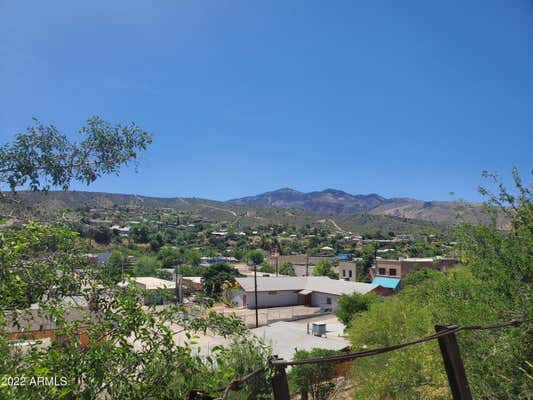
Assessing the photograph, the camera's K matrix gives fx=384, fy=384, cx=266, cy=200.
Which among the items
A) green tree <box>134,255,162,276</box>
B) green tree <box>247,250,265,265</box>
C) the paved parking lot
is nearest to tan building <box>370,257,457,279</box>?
the paved parking lot

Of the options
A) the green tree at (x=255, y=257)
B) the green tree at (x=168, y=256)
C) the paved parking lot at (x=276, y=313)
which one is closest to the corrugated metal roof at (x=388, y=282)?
the paved parking lot at (x=276, y=313)

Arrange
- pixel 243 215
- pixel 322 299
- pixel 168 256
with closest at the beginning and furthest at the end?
1. pixel 322 299
2. pixel 168 256
3. pixel 243 215

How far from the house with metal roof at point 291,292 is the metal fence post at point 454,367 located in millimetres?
46224

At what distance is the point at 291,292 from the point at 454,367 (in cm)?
5147

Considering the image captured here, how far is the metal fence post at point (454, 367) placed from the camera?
2363 mm

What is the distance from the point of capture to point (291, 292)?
52.5 m

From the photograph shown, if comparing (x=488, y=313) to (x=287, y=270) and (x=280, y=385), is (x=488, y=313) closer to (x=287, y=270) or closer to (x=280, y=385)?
(x=280, y=385)

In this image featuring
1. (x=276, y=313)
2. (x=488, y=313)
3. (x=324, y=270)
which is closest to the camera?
(x=488, y=313)

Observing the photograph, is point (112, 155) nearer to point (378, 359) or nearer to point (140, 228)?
point (378, 359)

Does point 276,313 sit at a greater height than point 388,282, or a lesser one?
lesser

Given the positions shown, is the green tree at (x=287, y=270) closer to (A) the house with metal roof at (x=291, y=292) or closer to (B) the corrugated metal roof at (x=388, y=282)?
(A) the house with metal roof at (x=291, y=292)

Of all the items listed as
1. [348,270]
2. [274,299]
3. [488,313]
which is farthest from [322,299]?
[488,313]

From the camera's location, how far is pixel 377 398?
1385 centimetres

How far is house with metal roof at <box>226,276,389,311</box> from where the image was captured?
48.8m
